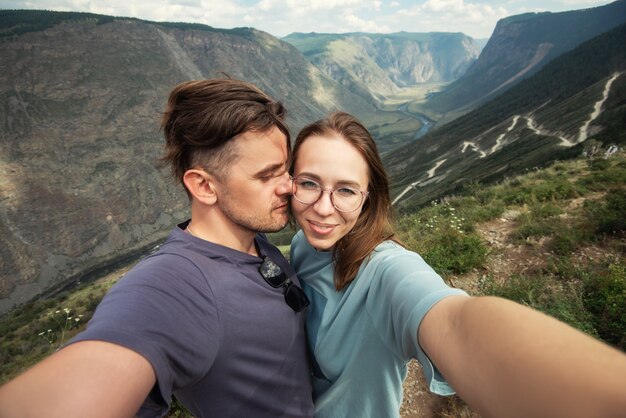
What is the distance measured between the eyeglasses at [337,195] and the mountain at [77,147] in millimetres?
85285

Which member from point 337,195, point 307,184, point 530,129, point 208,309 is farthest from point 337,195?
point 530,129

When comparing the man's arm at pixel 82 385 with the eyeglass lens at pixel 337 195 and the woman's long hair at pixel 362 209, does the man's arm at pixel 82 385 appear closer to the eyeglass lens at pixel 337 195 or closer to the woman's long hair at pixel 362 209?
the woman's long hair at pixel 362 209

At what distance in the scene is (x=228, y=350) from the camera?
5.83 ft

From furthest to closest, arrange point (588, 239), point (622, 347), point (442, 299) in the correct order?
point (588, 239), point (622, 347), point (442, 299)


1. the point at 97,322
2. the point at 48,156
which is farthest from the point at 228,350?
the point at 48,156

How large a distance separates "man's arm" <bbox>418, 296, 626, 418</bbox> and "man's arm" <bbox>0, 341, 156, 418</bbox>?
4.00ft

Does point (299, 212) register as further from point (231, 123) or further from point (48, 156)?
point (48, 156)

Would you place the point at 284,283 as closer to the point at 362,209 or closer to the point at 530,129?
the point at 362,209

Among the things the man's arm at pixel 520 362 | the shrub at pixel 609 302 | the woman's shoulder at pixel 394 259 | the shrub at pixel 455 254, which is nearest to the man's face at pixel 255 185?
the woman's shoulder at pixel 394 259

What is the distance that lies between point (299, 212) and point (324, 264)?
0.44 m

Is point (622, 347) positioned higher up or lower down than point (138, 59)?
lower down

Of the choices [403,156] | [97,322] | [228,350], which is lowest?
[403,156]

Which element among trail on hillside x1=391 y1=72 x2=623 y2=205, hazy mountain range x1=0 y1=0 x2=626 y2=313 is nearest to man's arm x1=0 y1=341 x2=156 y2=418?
trail on hillside x1=391 y1=72 x2=623 y2=205

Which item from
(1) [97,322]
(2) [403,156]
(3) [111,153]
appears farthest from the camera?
(3) [111,153]
